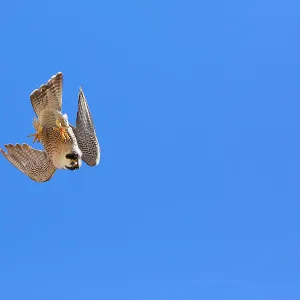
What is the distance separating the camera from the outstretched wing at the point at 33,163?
16.9 m

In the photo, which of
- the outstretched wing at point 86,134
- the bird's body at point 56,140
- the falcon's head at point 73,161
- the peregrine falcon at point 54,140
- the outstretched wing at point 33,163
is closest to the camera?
the peregrine falcon at point 54,140

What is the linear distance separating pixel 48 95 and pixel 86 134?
3350 millimetres

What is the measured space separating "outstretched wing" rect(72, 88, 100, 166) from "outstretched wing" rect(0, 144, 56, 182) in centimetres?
147

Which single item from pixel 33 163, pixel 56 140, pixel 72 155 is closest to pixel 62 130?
pixel 56 140

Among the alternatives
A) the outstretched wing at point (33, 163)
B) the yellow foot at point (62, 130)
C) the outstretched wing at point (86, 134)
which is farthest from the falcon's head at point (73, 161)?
the outstretched wing at point (86, 134)

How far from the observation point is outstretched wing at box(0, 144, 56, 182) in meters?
16.9

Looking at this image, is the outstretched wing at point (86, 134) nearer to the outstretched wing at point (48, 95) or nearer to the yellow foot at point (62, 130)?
the yellow foot at point (62, 130)

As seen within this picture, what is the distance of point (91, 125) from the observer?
18422 millimetres

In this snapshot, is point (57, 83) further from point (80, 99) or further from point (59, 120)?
point (80, 99)

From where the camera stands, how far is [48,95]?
1523 centimetres

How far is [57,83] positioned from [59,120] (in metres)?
1.16

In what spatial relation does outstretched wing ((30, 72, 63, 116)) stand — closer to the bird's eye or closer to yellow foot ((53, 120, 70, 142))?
yellow foot ((53, 120, 70, 142))

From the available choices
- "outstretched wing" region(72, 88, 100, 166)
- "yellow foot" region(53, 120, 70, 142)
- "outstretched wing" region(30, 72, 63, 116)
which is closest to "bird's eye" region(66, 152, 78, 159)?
"yellow foot" region(53, 120, 70, 142)

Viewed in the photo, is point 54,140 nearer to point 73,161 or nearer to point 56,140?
point 56,140
